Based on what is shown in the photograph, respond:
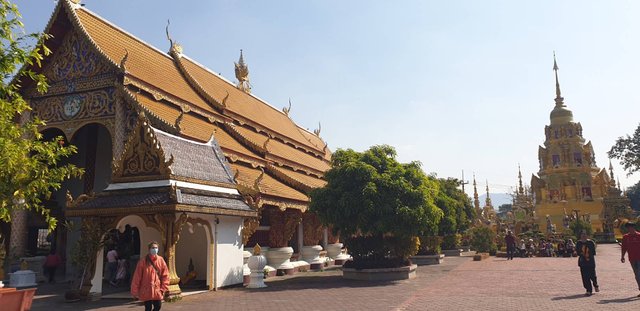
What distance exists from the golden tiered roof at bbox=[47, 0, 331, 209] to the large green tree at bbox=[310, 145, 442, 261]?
7.35 feet

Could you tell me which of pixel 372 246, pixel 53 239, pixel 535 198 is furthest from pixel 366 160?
pixel 535 198

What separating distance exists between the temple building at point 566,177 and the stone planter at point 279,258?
40.5 metres

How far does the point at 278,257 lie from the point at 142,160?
7.25 meters

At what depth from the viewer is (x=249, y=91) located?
3030 centimetres

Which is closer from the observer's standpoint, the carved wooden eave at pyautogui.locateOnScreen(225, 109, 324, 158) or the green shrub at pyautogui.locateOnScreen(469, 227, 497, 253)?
the carved wooden eave at pyautogui.locateOnScreen(225, 109, 324, 158)

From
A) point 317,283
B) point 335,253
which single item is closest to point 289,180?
point 317,283

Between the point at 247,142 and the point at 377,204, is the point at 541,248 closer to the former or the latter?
the point at 377,204

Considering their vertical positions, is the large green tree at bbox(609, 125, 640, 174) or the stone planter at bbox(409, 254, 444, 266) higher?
the large green tree at bbox(609, 125, 640, 174)

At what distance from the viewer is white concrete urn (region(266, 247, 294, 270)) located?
17.2 meters

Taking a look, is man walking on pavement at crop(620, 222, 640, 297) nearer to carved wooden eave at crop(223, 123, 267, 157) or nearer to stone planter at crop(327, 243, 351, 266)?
carved wooden eave at crop(223, 123, 267, 157)

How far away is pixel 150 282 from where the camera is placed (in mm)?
7469

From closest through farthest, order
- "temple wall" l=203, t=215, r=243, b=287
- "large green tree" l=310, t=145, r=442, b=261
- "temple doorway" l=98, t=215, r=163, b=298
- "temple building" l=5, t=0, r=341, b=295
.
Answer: "temple building" l=5, t=0, r=341, b=295 → "temple doorway" l=98, t=215, r=163, b=298 → "temple wall" l=203, t=215, r=243, b=287 → "large green tree" l=310, t=145, r=442, b=261

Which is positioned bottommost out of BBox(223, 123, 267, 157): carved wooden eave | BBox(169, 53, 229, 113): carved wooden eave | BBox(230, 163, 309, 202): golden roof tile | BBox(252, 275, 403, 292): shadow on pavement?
BBox(252, 275, 403, 292): shadow on pavement

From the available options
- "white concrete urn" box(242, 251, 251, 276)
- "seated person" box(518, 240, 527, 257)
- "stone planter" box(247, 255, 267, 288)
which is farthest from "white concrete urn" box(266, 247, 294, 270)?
"seated person" box(518, 240, 527, 257)
